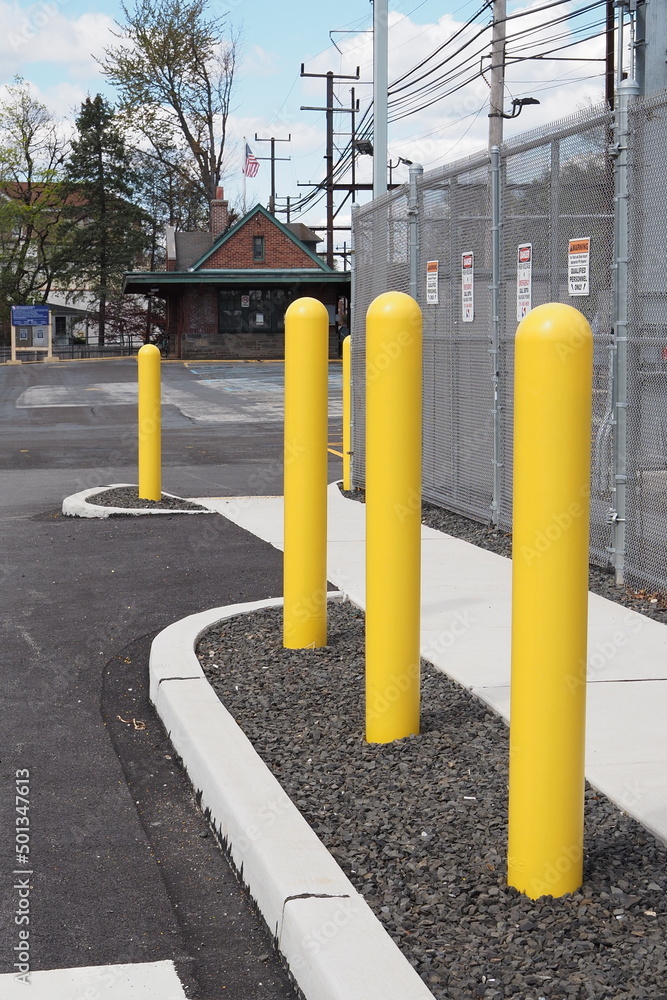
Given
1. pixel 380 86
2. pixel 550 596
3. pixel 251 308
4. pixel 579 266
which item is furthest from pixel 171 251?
pixel 550 596

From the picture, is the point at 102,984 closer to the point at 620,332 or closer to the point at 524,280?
the point at 620,332

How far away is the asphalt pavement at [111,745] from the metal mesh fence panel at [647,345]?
2.32 m

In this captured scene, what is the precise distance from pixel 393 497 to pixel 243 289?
5112cm

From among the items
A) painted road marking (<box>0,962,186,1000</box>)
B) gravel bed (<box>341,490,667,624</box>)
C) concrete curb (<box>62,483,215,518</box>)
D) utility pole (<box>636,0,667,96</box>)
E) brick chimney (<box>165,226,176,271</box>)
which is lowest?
painted road marking (<box>0,962,186,1000</box>)

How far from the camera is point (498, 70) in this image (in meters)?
29.1

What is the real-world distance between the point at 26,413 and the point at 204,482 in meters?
13.1

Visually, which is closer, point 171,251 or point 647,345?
point 647,345

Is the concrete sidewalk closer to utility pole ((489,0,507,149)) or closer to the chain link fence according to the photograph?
the chain link fence

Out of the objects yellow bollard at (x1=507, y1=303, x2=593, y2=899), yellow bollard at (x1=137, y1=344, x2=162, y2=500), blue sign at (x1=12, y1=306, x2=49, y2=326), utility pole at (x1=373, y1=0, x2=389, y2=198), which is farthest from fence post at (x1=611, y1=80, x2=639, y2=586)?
blue sign at (x1=12, y1=306, x2=49, y2=326)

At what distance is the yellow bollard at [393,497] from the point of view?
162 inches

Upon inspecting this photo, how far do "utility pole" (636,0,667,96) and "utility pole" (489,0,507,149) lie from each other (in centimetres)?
2013

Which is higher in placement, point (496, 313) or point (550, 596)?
point (496, 313)

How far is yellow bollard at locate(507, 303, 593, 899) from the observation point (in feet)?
9.60

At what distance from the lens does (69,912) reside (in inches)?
132
